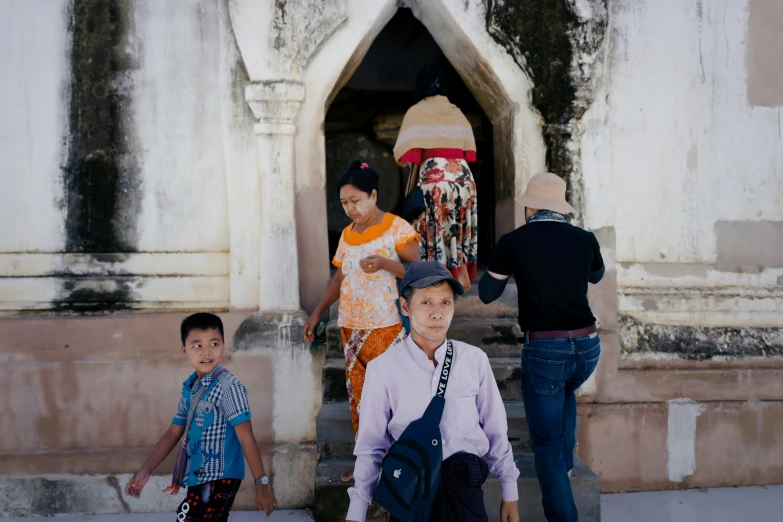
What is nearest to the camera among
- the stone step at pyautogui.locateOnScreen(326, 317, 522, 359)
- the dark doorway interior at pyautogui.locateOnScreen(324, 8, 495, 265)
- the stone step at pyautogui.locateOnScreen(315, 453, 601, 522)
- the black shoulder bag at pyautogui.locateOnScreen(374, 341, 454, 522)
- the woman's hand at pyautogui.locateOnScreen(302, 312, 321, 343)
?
the black shoulder bag at pyautogui.locateOnScreen(374, 341, 454, 522)

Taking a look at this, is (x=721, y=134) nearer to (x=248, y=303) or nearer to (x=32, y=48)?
(x=248, y=303)

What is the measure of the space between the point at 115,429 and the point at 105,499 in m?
0.39

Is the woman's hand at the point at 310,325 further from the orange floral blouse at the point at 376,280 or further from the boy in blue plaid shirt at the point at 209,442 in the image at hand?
the boy in blue plaid shirt at the point at 209,442

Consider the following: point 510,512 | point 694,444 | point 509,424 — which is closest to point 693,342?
point 694,444

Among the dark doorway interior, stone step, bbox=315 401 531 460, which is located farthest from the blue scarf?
the dark doorway interior

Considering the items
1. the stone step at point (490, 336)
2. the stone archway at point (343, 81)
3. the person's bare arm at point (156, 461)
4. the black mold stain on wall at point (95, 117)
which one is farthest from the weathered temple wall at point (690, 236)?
the black mold stain on wall at point (95, 117)

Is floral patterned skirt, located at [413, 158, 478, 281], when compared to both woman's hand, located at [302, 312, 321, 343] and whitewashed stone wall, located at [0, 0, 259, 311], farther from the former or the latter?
whitewashed stone wall, located at [0, 0, 259, 311]

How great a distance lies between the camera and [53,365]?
13.5ft

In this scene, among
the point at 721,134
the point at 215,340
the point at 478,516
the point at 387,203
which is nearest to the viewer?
the point at 478,516

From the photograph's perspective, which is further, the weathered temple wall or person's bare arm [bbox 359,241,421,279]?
the weathered temple wall

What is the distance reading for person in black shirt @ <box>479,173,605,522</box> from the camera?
294 cm

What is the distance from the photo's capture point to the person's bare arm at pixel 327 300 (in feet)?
11.2

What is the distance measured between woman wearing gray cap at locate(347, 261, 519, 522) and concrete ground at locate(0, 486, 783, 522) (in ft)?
6.52

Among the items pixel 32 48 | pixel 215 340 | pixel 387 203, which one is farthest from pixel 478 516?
pixel 387 203
